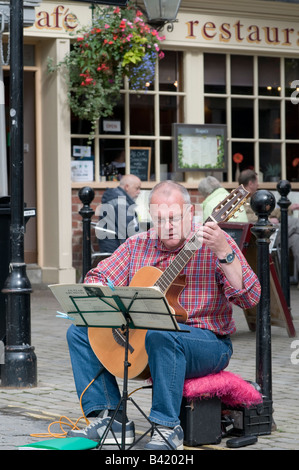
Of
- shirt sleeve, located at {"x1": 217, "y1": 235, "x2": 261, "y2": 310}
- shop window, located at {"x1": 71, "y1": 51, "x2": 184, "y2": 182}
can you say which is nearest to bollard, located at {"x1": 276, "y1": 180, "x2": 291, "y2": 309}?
shop window, located at {"x1": 71, "y1": 51, "x2": 184, "y2": 182}

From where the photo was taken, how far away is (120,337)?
16.3ft

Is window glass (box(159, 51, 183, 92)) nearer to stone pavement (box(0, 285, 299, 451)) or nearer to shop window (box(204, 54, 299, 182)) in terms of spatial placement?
shop window (box(204, 54, 299, 182))

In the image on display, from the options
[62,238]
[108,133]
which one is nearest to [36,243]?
[62,238]

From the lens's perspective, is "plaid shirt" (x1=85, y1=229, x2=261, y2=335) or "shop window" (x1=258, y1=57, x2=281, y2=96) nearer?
"plaid shirt" (x1=85, y1=229, x2=261, y2=335)

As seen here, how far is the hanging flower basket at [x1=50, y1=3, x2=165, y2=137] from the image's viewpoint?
489 inches

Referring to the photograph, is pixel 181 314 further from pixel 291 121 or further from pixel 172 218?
pixel 291 121

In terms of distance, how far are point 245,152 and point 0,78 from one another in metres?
4.41

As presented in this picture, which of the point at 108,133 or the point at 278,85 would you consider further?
the point at 278,85

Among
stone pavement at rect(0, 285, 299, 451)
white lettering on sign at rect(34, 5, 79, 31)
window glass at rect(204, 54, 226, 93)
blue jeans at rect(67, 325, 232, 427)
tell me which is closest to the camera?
blue jeans at rect(67, 325, 232, 427)

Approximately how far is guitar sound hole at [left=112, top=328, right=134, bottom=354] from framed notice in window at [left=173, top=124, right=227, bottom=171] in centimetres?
869

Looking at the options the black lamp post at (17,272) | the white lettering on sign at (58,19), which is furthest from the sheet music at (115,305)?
the white lettering on sign at (58,19)

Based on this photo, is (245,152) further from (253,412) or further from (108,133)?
(253,412)

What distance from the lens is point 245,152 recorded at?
14.3m

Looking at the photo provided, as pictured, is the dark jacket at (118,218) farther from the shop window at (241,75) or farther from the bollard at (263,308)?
the bollard at (263,308)
